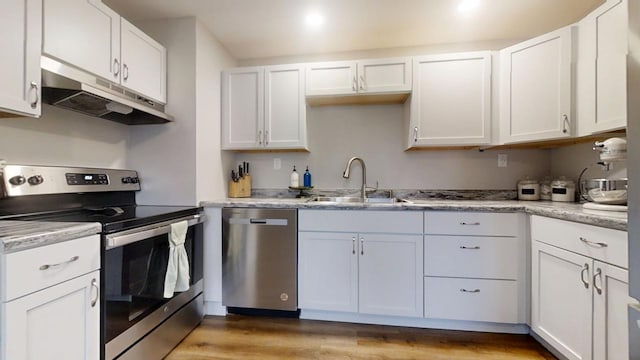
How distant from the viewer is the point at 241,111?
250cm

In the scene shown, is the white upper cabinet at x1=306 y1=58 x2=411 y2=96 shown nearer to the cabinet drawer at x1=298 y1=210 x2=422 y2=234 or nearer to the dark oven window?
the cabinet drawer at x1=298 y1=210 x2=422 y2=234

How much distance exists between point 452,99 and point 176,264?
2252mm

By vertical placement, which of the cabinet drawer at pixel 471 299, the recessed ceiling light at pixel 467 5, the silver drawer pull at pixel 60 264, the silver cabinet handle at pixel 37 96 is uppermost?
the recessed ceiling light at pixel 467 5

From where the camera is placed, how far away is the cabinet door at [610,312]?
123 cm

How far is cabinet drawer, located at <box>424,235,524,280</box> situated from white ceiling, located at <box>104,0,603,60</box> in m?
1.58

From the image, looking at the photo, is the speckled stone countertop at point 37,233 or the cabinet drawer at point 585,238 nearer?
the speckled stone countertop at point 37,233

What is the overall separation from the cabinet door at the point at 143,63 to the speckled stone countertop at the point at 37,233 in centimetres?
96

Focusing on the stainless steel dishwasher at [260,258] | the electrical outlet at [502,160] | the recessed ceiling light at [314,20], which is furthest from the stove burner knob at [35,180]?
the electrical outlet at [502,160]

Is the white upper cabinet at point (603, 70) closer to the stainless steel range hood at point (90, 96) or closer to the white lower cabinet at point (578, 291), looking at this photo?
the white lower cabinet at point (578, 291)

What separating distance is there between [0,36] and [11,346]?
1.14m

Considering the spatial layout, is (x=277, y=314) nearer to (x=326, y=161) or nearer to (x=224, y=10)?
(x=326, y=161)

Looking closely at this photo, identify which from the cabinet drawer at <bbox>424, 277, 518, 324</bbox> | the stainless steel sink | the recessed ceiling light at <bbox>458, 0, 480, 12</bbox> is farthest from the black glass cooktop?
the recessed ceiling light at <bbox>458, 0, 480, 12</bbox>

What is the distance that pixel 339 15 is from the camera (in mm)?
2068

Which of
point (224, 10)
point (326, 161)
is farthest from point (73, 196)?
point (326, 161)
